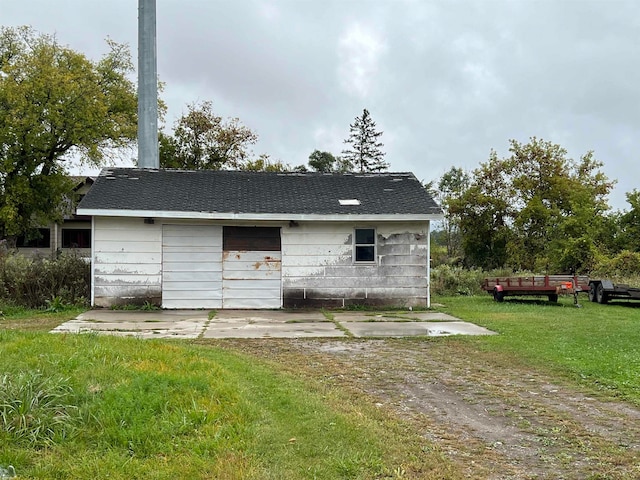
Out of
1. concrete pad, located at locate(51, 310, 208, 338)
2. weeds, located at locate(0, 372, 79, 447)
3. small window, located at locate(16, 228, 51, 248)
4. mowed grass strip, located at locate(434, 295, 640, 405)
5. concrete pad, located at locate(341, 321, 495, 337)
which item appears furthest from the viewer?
small window, located at locate(16, 228, 51, 248)

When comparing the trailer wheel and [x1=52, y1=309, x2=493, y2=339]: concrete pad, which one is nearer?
[x1=52, y1=309, x2=493, y2=339]: concrete pad

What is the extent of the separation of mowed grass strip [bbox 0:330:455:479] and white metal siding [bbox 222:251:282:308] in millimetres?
7664

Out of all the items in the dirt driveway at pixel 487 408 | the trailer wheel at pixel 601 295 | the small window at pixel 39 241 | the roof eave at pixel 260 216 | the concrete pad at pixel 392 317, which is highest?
the small window at pixel 39 241

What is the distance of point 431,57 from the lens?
76.7 ft

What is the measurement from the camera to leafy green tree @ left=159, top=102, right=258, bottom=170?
3706 centimetres

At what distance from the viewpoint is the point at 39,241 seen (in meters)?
35.2

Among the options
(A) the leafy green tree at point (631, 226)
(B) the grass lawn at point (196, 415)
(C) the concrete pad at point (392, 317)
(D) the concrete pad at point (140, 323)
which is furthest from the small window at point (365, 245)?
(A) the leafy green tree at point (631, 226)

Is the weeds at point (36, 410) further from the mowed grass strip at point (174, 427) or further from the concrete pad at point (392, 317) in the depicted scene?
the concrete pad at point (392, 317)

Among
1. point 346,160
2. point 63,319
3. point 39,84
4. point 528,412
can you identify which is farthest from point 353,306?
point 346,160

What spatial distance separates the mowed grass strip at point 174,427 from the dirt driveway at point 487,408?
45 centimetres

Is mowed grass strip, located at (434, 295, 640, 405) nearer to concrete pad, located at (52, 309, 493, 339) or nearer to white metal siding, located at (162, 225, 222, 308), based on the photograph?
concrete pad, located at (52, 309, 493, 339)

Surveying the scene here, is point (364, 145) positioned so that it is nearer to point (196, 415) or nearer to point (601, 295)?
point (601, 295)

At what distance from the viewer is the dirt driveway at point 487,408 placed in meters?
3.88

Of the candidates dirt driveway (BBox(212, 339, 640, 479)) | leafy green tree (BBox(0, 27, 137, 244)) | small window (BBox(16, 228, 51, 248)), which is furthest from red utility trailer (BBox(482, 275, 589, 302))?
small window (BBox(16, 228, 51, 248))
